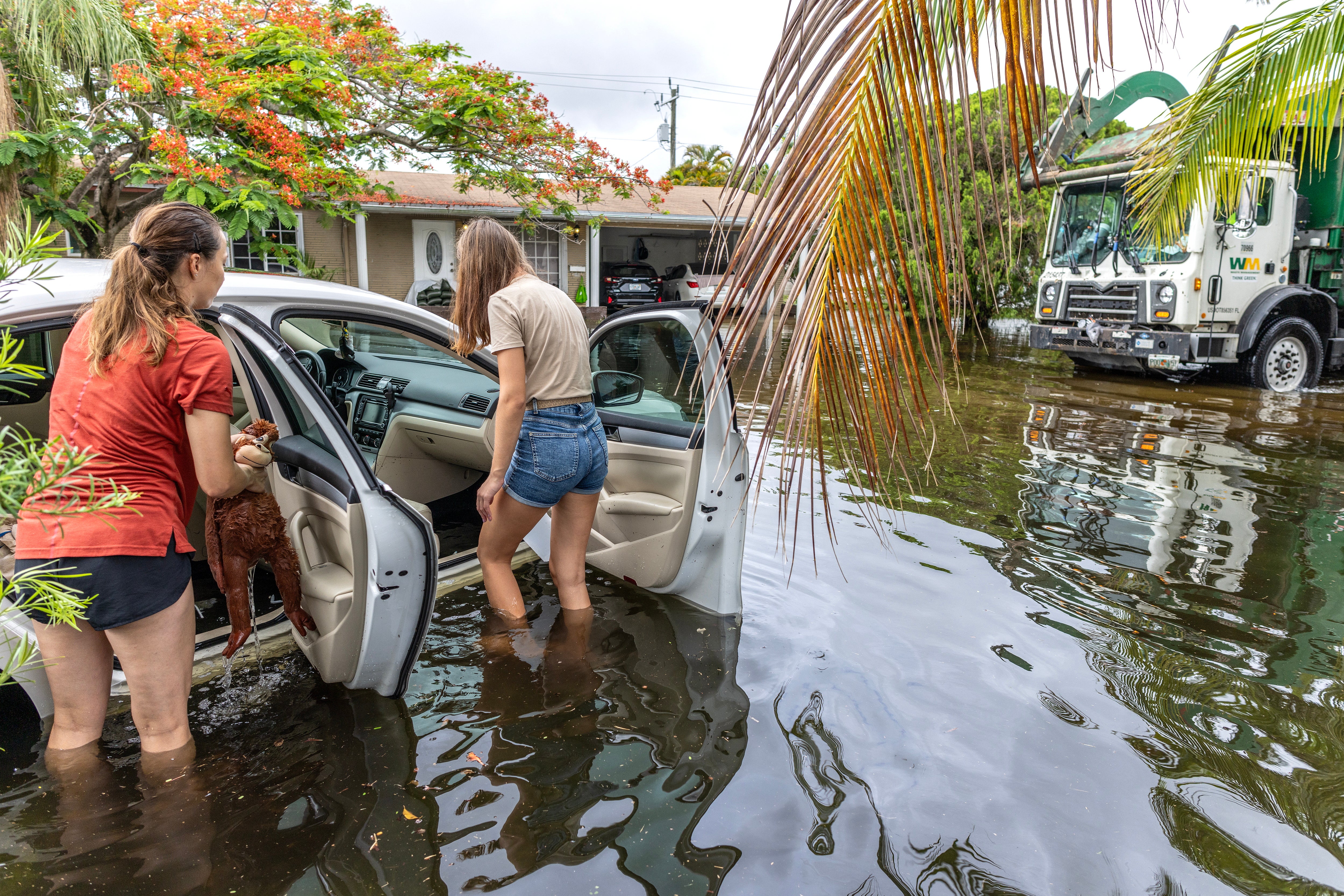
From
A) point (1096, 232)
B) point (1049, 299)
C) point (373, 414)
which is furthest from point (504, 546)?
point (1049, 299)

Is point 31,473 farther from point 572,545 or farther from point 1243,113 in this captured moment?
point 1243,113

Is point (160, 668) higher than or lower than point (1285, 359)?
lower

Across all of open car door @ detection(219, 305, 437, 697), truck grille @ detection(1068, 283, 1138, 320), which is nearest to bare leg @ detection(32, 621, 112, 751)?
open car door @ detection(219, 305, 437, 697)

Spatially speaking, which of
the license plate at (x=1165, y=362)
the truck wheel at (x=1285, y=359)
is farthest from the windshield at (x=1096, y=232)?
the truck wheel at (x=1285, y=359)

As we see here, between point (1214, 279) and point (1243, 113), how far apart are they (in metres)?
8.37

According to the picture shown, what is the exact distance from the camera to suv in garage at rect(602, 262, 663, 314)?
20609 mm

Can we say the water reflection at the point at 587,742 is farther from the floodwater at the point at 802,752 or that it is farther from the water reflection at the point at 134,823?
the water reflection at the point at 134,823

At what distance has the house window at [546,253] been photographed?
20859 mm

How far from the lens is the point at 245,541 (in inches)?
117

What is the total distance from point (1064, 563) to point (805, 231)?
13.6 feet

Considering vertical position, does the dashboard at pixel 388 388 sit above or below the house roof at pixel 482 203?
below

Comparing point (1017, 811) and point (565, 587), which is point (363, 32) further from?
point (1017, 811)

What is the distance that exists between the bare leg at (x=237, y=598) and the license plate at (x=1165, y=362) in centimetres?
1153

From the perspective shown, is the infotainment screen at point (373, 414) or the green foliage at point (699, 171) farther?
A: the green foliage at point (699, 171)
